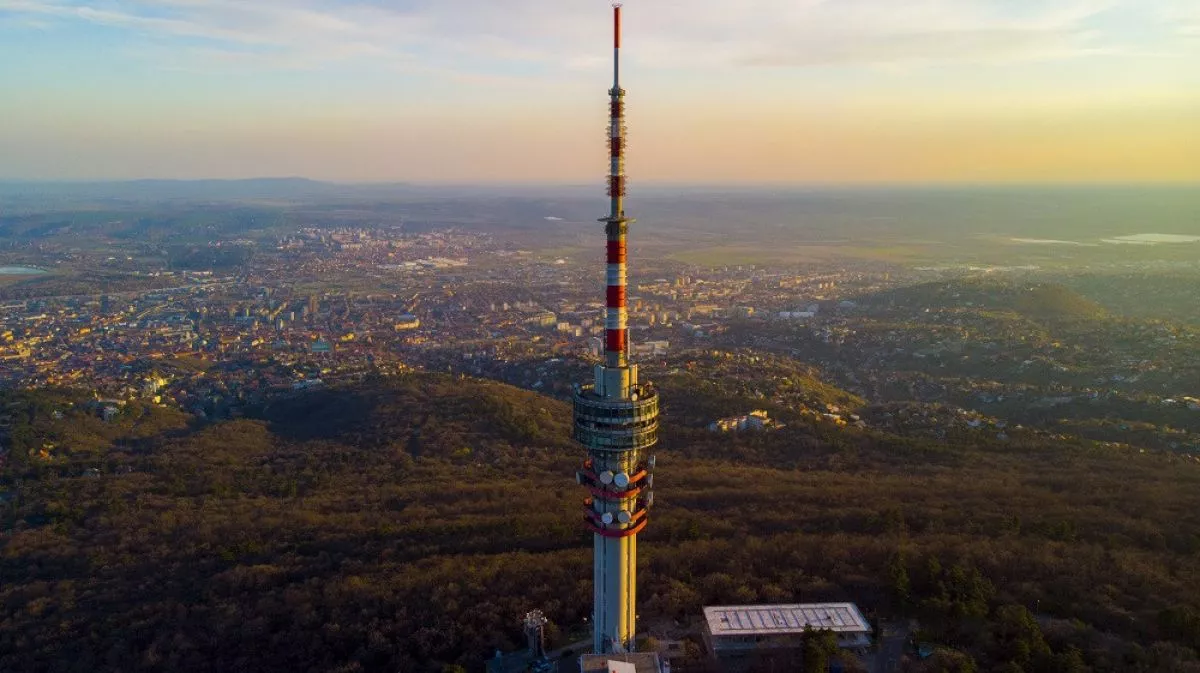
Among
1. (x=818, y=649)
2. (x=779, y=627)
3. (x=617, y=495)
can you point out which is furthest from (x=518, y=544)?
(x=818, y=649)

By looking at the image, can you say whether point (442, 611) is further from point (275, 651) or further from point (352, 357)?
point (352, 357)

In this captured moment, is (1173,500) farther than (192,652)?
Yes

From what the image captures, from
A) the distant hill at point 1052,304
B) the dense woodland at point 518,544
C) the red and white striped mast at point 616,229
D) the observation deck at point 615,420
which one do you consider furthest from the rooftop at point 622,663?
the distant hill at point 1052,304

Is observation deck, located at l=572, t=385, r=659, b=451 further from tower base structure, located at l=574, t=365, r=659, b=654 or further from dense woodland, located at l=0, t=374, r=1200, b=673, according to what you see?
dense woodland, located at l=0, t=374, r=1200, b=673

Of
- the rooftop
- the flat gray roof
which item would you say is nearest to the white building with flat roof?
the flat gray roof

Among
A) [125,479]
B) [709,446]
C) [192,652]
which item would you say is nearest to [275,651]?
[192,652]

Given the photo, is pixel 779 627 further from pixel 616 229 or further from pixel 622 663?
pixel 616 229

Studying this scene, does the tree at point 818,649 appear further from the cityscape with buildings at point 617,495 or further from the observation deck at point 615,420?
the observation deck at point 615,420

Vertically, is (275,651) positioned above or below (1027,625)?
below
